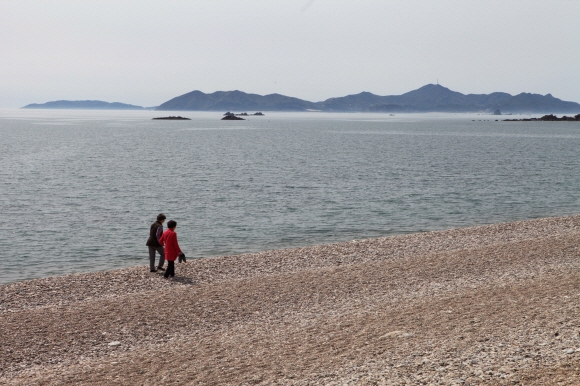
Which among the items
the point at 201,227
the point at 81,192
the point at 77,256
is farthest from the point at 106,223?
the point at 81,192

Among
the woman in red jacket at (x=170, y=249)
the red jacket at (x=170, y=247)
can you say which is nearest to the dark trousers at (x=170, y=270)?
the woman in red jacket at (x=170, y=249)

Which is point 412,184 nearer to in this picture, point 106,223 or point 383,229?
point 383,229

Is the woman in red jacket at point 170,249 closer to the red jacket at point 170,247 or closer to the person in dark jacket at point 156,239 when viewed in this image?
the red jacket at point 170,247

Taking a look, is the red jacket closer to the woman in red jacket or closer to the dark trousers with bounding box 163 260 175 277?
the woman in red jacket

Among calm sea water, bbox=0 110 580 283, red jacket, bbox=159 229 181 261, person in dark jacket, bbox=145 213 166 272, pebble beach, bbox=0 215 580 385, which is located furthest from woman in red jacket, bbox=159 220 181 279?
calm sea water, bbox=0 110 580 283

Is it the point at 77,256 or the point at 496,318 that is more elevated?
the point at 496,318

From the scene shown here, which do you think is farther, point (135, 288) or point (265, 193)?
point (265, 193)

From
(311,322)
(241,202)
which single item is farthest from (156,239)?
(241,202)

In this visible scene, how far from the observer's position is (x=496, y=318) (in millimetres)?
12219

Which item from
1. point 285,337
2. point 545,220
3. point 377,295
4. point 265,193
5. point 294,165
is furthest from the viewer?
point 294,165

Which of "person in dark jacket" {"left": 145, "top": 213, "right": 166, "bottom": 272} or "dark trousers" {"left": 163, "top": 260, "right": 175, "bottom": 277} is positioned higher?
"person in dark jacket" {"left": 145, "top": 213, "right": 166, "bottom": 272}

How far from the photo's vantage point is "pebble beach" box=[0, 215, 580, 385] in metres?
9.83

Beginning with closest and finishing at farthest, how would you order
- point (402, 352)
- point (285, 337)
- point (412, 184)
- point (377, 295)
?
point (402, 352) → point (285, 337) → point (377, 295) → point (412, 184)

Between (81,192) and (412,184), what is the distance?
Answer: 1056 inches
